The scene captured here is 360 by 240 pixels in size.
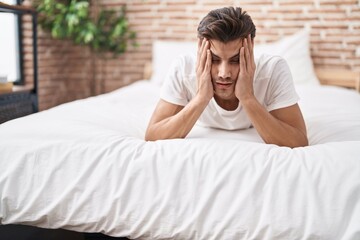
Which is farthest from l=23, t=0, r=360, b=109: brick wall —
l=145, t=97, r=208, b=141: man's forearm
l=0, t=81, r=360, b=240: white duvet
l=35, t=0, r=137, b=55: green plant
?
l=0, t=81, r=360, b=240: white duvet

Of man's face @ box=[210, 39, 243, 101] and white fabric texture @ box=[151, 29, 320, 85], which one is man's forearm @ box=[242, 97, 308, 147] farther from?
white fabric texture @ box=[151, 29, 320, 85]

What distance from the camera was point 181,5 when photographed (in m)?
3.22

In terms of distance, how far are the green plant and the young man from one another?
158 cm

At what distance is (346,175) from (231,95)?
1.93 feet

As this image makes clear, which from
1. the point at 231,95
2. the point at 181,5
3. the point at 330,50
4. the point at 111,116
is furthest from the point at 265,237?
the point at 181,5

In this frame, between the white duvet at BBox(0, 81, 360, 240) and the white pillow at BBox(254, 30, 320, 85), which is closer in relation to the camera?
the white duvet at BBox(0, 81, 360, 240)

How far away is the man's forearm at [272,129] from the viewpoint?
4.36 ft

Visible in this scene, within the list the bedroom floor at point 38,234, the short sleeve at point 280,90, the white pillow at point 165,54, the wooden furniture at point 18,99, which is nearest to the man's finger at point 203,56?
the short sleeve at point 280,90

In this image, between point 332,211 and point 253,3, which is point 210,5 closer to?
point 253,3

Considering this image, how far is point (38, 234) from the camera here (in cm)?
127

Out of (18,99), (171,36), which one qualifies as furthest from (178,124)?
(171,36)

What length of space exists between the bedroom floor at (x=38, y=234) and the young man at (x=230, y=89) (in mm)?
386

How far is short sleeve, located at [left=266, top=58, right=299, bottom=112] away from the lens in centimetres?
143

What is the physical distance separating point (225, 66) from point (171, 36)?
6.58 ft
